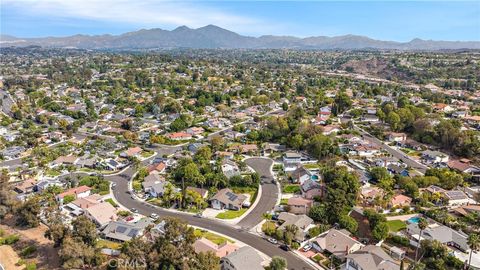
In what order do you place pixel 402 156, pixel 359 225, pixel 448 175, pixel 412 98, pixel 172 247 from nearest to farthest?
pixel 172 247
pixel 359 225
pixel 448 175
pixel 402 156
pixel 412 98

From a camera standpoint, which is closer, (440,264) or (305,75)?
(440,264)

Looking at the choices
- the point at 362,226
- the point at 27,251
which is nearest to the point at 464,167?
the point at 362,226

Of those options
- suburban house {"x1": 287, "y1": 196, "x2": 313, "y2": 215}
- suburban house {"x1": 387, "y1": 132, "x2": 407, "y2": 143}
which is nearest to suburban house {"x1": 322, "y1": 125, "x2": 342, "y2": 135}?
suburban house {"x1": 387, "y1": 132, "x2": 407, "y2": 143}

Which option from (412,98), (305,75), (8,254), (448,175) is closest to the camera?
(8,254)

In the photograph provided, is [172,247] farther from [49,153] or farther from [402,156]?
[402,156]

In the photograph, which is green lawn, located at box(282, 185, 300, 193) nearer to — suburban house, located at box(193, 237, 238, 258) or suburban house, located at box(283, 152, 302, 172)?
suburban house, located at box(283, 152, 302, 172)

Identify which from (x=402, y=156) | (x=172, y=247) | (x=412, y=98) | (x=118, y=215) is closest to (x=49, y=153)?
(x=118, y=215)

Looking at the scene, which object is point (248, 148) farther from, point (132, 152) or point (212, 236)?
point (212, 236)
